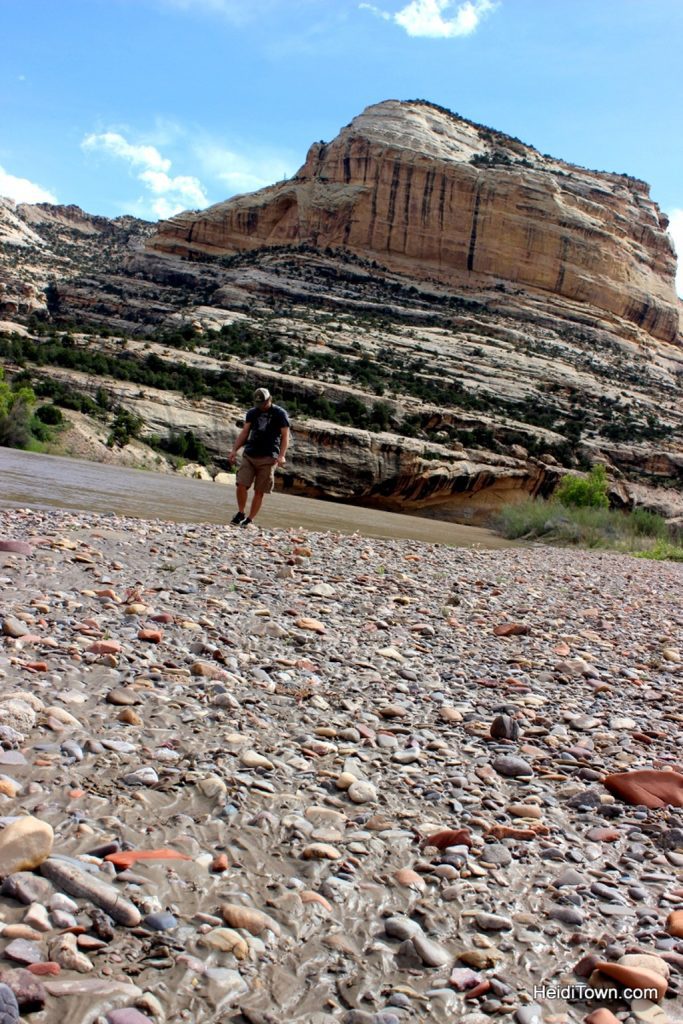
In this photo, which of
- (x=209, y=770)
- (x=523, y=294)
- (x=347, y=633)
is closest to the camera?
(x=209, y=770)

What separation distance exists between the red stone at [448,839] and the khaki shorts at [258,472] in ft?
28.9

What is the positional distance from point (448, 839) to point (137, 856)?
1176 millimetres

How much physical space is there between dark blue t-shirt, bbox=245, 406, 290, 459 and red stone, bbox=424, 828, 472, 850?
8734 millimetres

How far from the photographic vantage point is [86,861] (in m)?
2.29

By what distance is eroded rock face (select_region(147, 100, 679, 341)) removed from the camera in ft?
291

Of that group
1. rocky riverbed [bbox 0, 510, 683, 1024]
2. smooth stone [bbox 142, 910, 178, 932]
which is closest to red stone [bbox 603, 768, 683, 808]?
rocky riverbed [bbox 0, 510, 683, 1024]

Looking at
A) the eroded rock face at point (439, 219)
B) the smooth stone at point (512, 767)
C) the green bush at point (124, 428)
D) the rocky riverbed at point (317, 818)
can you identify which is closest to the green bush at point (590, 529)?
the green bush at point (124, 428)

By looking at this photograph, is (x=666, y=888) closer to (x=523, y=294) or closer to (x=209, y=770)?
(x=209, y=770)

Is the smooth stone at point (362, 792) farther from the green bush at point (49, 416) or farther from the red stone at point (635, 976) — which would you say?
the green bush at point (49, 416)

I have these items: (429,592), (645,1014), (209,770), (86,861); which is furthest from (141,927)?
(429,592)

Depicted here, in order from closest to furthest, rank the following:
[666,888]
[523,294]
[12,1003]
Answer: [12,1003] < [666,888] < [523,294]

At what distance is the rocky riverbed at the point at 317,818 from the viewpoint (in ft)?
6.64

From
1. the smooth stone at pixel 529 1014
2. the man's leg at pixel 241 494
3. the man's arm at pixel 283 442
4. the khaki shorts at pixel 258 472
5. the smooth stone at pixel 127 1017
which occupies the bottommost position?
the smooth stone at pixel 529 1014

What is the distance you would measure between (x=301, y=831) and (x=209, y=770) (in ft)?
1.70
